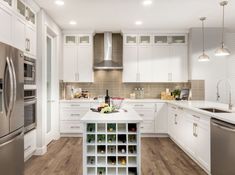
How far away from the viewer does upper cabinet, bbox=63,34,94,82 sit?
5609mm

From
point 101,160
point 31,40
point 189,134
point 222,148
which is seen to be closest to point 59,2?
point 31,40

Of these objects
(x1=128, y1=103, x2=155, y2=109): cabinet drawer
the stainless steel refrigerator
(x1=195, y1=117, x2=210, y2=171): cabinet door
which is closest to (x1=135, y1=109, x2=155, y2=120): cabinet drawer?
(x1=128, y1=103, x2=155, y2=109): cabinet drawer

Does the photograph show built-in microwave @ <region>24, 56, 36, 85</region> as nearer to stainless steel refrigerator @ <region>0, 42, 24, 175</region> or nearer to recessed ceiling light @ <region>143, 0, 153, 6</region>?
stainless steel refrigerator @ <region>0, 42, 24, 175</region>

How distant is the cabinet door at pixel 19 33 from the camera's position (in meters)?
2.96

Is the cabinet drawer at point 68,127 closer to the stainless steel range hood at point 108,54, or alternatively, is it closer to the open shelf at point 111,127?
the stainless steel range hood at point 108,54

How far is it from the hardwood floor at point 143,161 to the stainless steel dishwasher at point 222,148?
54 centimetres

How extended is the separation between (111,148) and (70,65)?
11.6ft

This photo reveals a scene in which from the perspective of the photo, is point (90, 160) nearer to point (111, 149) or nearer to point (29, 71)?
point (111, 149)

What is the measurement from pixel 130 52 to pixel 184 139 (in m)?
2.73

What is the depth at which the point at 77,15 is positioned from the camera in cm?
445

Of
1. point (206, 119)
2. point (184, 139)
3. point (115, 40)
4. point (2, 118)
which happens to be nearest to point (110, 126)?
point (2, 118)

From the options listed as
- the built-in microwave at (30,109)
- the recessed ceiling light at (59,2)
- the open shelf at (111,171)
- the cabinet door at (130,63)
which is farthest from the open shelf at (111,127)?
the cabinet door at (130,63)

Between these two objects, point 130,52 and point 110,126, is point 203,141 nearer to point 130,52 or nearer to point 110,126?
point 110,126

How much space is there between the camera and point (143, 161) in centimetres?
363
